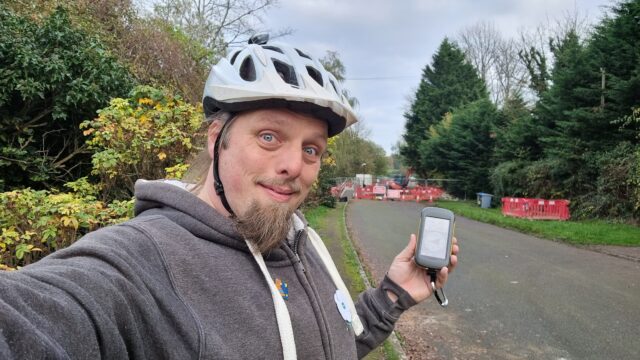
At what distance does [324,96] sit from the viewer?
143cm

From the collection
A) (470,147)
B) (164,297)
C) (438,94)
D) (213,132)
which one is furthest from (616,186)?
(438,94)

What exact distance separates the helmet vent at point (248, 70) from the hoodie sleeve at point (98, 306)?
2.08ft

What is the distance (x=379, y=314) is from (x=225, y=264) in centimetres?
101

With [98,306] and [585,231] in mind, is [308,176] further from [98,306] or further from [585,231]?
[585,231]

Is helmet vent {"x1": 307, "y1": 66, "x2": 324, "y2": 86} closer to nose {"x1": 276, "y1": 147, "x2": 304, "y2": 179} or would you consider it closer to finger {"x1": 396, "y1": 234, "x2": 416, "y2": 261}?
nose {"x1": 276, "y1": 147, "x2": 304, "y2": 179}

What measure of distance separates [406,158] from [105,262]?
4530cm

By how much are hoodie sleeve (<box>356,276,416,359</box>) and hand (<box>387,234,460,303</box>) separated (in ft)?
0.09

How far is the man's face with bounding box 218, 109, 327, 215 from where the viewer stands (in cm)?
135

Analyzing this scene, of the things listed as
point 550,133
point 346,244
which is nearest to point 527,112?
point 550,133

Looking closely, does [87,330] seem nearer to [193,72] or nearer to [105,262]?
[105,262]

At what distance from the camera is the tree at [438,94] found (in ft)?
133

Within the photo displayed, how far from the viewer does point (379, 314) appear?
1.95m

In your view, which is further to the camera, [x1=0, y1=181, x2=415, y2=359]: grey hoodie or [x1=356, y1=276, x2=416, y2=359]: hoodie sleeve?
[x1=356, y1=276, x2=416, y2=359]: hoodie sleeve

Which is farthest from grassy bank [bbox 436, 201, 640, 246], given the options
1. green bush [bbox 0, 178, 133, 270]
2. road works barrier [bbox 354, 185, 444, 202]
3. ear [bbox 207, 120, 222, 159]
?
road works barrier [bbox 354, 185, 444, 202]
